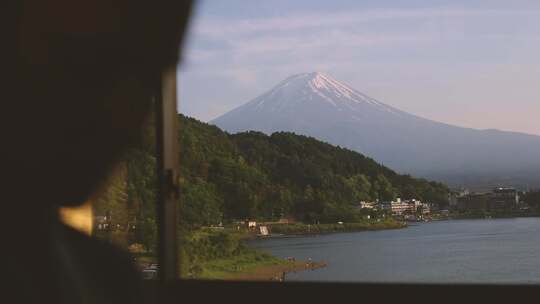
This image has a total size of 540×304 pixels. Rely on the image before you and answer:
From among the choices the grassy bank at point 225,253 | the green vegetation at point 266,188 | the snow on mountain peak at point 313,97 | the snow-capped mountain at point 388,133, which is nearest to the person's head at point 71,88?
the green vegetation at point 266,188

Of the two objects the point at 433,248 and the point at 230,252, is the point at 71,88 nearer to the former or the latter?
the point at 230,252

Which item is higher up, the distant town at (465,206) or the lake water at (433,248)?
the distant town at (465,206)

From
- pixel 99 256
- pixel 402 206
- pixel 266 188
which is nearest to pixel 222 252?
pixel 266 188

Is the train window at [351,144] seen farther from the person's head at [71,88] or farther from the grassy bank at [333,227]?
the person's head at [71,88]

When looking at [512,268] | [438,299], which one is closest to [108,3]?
[438,299]

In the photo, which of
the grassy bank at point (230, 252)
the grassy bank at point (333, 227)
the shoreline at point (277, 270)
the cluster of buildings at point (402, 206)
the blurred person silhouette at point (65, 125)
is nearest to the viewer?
the blurred person silhouette at point (65, 125)

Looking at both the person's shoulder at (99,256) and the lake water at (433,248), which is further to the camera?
the lake water at (433,248)

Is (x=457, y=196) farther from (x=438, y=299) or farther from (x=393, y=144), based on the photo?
(x=438, y=299)
